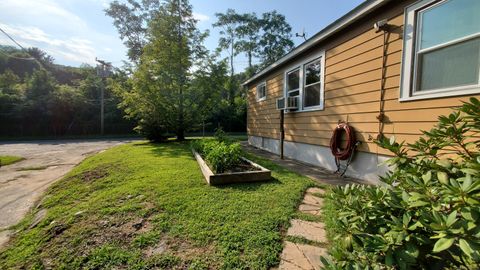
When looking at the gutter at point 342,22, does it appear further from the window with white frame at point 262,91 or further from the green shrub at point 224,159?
the green shrub at point 224,159

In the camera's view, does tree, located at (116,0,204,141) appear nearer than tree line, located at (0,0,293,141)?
Yes

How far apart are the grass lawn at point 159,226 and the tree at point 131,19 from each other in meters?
21.7

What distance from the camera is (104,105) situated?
66.7ft

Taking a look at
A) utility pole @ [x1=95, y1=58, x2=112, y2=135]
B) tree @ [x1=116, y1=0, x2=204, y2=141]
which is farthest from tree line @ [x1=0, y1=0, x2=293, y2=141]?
utility pole @ [x1=95, y1=58, x2=112, y2=135]

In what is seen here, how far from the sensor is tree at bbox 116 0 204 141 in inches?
439

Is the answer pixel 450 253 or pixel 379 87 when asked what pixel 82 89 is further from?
pixel 450 253

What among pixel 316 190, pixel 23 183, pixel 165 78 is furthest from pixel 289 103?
pixel 165 78

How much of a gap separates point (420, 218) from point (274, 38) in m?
26.9

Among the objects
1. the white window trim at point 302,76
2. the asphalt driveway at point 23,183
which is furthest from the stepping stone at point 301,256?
the white window trim at point 302,76

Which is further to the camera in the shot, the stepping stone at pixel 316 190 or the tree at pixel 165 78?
the tree at pixel 165 78

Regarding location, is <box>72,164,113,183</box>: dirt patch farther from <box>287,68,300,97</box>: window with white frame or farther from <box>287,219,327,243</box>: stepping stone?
<box>287,68,300,97</box>: window with white frame

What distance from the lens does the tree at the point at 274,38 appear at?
25031 millimetres

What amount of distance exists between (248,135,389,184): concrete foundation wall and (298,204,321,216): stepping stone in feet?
2.97

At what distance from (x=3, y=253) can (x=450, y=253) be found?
381 centimetres
